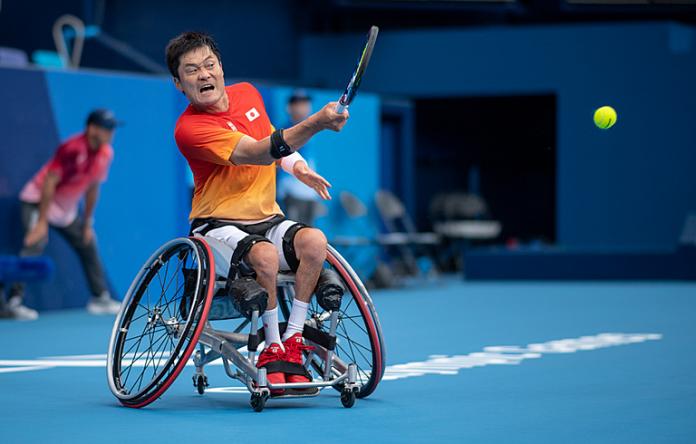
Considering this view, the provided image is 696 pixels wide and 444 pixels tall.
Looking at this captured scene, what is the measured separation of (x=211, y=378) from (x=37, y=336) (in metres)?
2.73

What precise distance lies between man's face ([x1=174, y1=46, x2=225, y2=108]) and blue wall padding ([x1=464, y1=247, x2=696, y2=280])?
10.3 metres

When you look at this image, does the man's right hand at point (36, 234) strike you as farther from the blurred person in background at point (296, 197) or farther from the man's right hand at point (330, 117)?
the man's right hand at point (330, 117)

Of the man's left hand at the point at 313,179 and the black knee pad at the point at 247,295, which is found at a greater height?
the man's left hand at the point at 313,179

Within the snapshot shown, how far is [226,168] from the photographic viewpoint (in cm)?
509

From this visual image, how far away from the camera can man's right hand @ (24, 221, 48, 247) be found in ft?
32.5

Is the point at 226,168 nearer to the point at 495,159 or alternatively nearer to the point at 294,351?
the point at 294,351

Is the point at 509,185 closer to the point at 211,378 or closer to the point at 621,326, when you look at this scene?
the point at 621,326

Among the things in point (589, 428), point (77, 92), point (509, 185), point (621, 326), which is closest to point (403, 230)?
point (509, 185)

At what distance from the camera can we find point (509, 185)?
66.0 feet

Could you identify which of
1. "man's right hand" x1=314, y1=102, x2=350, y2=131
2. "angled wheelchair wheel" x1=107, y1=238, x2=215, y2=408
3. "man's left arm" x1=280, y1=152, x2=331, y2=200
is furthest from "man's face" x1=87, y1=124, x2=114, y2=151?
"man's right hand" x1=314, y1=102, x2=350, y2=131

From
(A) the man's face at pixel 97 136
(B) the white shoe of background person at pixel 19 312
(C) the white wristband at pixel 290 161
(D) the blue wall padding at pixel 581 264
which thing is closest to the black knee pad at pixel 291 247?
(C) the white wristband at pixel 290 161

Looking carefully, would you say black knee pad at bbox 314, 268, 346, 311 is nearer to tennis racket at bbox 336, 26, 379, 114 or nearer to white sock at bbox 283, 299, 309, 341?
white sock at bbox 283, 299, 309, 341

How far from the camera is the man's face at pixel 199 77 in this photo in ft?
16.6

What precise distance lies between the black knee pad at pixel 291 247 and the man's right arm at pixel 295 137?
1.18 ft
